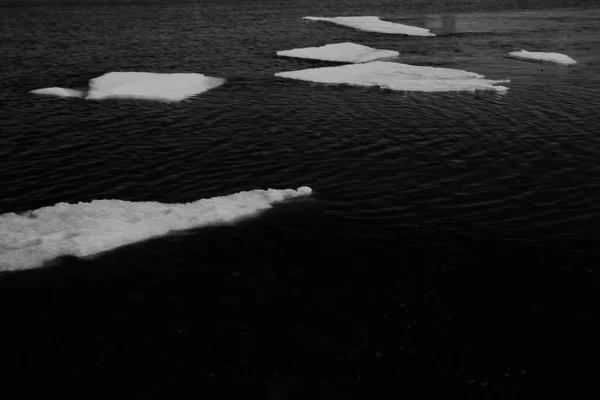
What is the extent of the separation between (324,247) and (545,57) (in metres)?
30.0

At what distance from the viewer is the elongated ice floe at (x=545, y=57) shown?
40162mm

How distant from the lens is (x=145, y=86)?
33.4m

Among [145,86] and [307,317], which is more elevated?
[145,86]

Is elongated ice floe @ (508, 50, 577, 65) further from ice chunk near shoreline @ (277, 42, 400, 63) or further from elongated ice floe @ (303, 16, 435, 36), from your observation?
elongated ice floe @ (303, 16, 435, 36)

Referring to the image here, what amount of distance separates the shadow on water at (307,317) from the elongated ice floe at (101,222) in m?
0.49

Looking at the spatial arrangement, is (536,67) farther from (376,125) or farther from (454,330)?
(454,330)

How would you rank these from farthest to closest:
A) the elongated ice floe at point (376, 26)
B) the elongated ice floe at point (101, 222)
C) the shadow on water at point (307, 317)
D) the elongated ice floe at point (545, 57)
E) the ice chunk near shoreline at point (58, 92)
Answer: the elongated ice floe at point (376, 26), the elongated ice floe at point (545, 57), the ice chunk near shoreline at point (58, 92), the elongated ice floe at point (101, 222), the shadow on water at point (307, 317)

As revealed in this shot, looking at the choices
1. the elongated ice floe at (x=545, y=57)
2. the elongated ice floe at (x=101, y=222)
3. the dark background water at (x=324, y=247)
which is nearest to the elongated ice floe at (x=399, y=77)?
the dark background water at (x=324, y=247)

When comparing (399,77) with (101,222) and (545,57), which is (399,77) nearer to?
(545,57)

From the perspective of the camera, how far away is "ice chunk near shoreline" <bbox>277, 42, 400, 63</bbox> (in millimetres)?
41619

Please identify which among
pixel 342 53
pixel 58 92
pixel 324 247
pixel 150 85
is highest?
pixel 342 53

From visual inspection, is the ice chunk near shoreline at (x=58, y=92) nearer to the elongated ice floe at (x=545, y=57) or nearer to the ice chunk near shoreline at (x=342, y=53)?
the ice chunk near shoreline at (x=342, y=53)

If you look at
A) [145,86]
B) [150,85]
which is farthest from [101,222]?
[150,85]

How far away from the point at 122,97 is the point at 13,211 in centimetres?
1448
